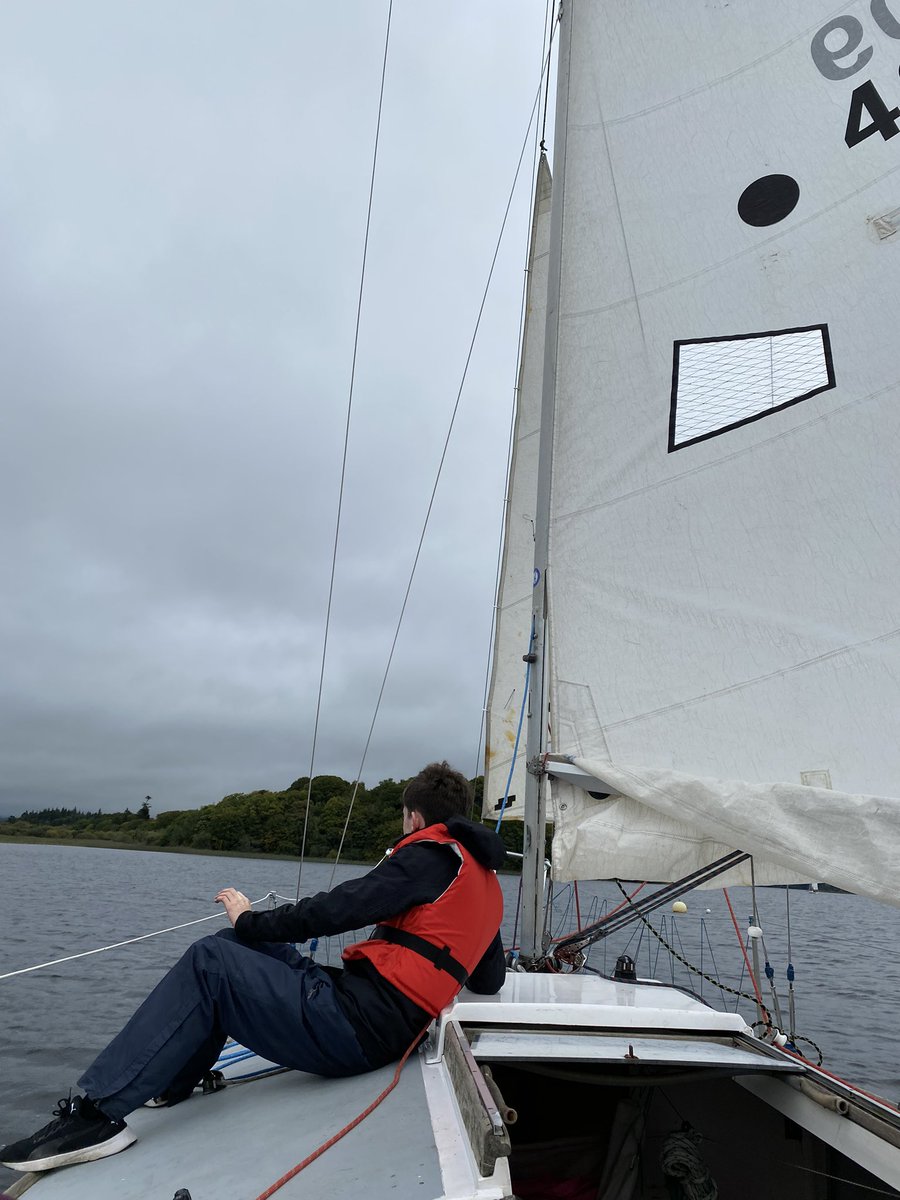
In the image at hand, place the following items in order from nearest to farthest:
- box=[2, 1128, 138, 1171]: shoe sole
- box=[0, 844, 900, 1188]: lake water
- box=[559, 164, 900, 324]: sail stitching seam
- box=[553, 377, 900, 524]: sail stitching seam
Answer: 1. box=[2, 1128, 138, 1171]: shoe sole
2. box=[553, 377, 900, 524]: sail stitching seam
3. box=[559, 164, 900, 324]: sail stitching seam
4. box=[0, 844, 900, 1188]: lake water

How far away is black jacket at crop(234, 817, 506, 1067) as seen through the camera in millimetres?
2430

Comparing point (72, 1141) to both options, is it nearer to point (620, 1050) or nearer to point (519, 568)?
point (620, 1050)

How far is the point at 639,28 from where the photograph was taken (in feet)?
15.6

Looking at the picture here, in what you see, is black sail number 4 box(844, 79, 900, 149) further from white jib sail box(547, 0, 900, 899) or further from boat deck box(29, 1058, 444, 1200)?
boat deck box(29, 1058, 444, 1200)

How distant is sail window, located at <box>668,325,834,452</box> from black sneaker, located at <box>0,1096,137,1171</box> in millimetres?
3595

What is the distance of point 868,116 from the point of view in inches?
167

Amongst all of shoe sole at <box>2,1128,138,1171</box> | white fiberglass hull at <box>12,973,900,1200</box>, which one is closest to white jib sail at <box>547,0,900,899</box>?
white fiberglass hull at <box>12,973,900,1200</box>

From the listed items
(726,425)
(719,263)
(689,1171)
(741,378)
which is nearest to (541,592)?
(726,425)

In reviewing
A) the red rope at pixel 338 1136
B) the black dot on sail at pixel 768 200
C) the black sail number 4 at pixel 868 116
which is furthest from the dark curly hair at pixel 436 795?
the black sail number 4 at pixel 868 116

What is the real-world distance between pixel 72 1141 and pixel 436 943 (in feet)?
3.59

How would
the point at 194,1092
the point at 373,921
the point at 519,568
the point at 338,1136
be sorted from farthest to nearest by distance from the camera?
the point at 519,568 → the point at 194,1092 → the point at 373,921 → the point at 338,1136

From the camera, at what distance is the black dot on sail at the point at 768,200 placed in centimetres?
427

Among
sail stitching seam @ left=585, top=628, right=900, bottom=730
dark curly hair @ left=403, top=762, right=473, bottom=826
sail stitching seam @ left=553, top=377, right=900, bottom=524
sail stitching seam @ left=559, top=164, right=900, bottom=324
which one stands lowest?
dark curly hair @ left=403, top=762, right=473, bottom=826

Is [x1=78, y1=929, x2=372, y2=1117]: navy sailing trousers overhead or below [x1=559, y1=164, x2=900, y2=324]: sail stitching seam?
below
